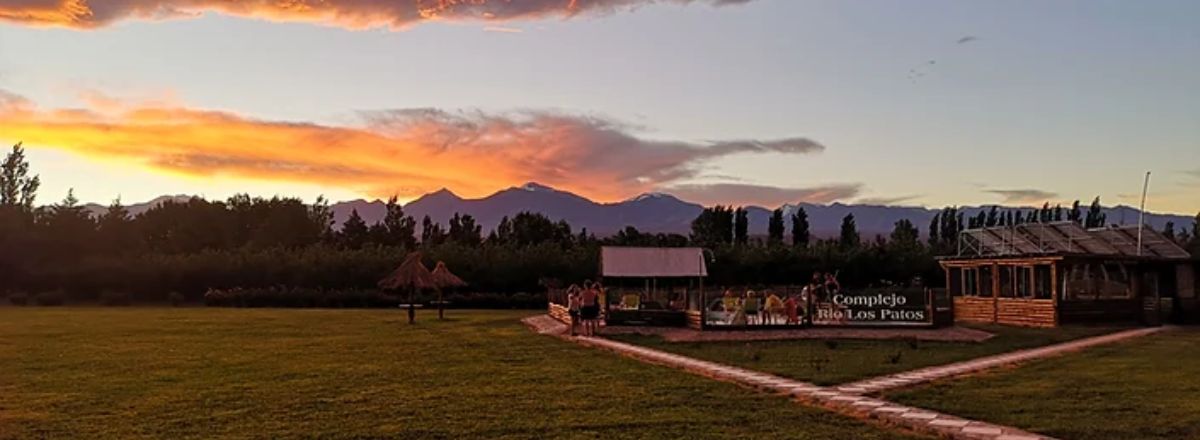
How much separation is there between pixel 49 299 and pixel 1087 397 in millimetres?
48941

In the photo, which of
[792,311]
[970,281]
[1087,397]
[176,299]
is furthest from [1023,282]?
[176,299]

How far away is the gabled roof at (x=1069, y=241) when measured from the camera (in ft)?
98.3

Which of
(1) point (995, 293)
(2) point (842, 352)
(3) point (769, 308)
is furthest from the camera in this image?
(1) point (995, 293)

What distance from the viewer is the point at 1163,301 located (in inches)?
1191

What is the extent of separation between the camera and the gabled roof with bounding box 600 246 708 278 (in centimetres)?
3644

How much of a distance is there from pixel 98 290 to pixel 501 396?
4847 cm

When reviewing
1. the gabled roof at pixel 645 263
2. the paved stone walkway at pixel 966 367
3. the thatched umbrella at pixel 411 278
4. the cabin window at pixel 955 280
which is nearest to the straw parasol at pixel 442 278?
the thatched umbrella at pixel 411 278

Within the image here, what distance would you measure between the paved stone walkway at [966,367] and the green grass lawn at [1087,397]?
0.42m

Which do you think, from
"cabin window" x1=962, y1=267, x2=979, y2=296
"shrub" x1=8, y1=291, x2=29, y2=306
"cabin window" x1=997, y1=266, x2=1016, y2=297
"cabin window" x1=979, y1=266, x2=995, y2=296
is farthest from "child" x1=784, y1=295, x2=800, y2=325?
"shrub" x1=8, y1=291, x2=29, y2=306

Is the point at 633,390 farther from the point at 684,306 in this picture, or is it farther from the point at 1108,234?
the point at 1108,234

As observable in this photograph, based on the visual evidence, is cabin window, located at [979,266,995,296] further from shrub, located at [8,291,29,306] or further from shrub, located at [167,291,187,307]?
shrub, located at [8,291,29,306]

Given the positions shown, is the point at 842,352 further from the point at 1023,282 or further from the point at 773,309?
the point at 1023,282

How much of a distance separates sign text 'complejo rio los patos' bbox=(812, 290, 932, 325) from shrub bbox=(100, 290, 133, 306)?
3829cm

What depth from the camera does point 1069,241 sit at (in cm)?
3019
